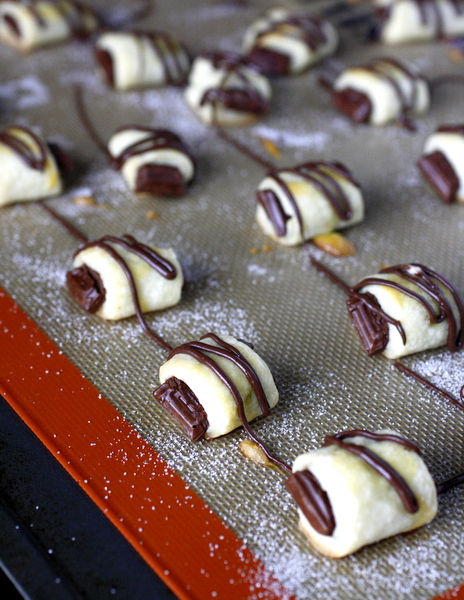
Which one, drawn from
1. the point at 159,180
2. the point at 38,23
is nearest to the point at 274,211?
the point at 159,180

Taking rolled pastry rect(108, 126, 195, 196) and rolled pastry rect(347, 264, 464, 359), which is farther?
rolled pastry rect(108, 126, 195, 196)

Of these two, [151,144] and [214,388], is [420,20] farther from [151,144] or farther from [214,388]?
[214,388]

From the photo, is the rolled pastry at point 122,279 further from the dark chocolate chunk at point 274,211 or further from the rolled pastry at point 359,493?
the rolled pastry at point 359,493

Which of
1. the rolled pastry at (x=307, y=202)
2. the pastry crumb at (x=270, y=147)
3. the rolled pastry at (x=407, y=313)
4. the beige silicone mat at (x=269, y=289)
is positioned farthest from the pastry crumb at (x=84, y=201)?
the rolled pastry at (x=407, y=313)

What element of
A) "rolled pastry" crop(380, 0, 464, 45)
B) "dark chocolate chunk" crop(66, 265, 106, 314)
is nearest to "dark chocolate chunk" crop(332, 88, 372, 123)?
"rolled pastry" crop(380, 0, 464, 45)

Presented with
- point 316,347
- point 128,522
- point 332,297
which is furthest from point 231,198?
point 128,522

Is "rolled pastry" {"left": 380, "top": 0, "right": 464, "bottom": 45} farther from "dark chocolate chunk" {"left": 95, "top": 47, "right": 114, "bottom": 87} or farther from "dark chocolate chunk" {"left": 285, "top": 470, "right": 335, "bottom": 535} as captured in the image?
"dark chocolate chunk" {"left": 285, "top": 470, "right": 335, "bottom": 535}

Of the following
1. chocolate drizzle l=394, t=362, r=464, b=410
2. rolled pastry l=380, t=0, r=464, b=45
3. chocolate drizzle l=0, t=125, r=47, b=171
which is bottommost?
chocolate drizzle l=394, t=362, r=464, b=410

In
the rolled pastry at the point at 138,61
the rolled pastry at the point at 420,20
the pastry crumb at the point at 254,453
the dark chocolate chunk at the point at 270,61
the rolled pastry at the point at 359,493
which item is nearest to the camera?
the rolled pastry at the point at 359,493
